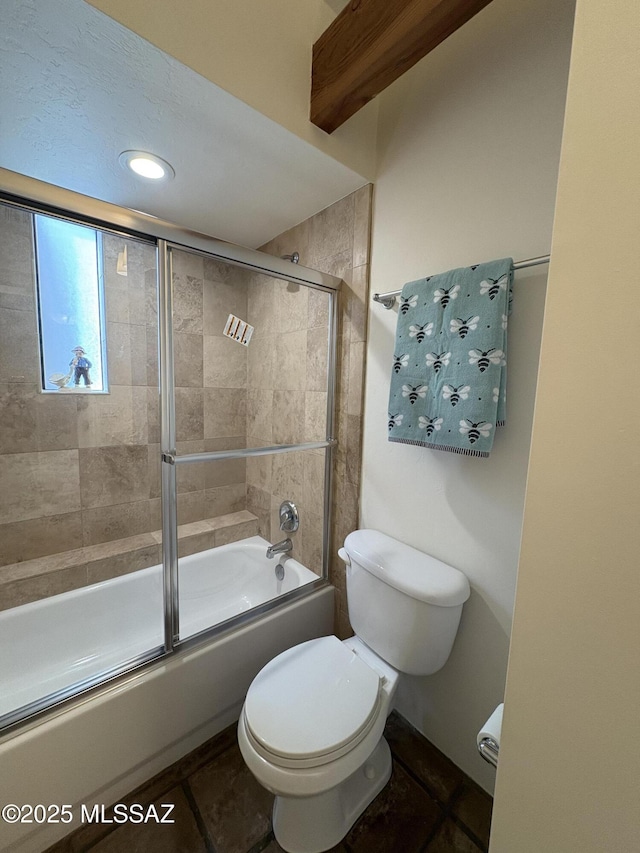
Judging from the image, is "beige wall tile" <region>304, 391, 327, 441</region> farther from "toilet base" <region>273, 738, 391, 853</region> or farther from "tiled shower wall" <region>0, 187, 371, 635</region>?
"toilet base" <region>273, 738, 391, 853</region>

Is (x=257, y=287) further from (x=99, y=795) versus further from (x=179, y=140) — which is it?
(x=99, y=795)

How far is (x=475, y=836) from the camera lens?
101 cm

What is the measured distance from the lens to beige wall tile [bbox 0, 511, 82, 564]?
1.59 meters

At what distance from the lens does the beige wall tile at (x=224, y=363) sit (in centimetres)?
169

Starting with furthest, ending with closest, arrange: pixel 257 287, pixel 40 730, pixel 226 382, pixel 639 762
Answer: pixel 226 382
pixel 257 287
pixel 40 730
pixel 639 762

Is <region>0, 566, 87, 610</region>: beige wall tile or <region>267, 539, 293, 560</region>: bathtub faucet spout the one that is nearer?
<region>0, 566, 87, 610</region>: beige wall tile

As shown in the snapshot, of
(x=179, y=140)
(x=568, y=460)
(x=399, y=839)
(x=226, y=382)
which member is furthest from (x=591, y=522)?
(x=226, y=382)

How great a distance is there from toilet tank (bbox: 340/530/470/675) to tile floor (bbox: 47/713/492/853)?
420mm

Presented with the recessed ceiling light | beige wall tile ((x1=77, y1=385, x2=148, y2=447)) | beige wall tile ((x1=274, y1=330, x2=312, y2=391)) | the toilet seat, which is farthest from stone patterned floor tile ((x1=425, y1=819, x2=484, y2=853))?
the recessed ceiling light

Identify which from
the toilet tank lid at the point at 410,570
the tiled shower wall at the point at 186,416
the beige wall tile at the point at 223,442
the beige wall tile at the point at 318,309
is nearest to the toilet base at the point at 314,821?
the toilet tank lid at the point at 410,570

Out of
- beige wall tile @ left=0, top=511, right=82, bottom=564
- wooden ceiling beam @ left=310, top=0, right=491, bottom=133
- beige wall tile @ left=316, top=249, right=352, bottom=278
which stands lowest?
beige wall tile @ left=0, top=511, right=82, bottom=564

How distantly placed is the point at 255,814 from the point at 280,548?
0.97 m

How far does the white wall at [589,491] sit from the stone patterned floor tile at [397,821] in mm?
831

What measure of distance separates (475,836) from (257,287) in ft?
6.77
